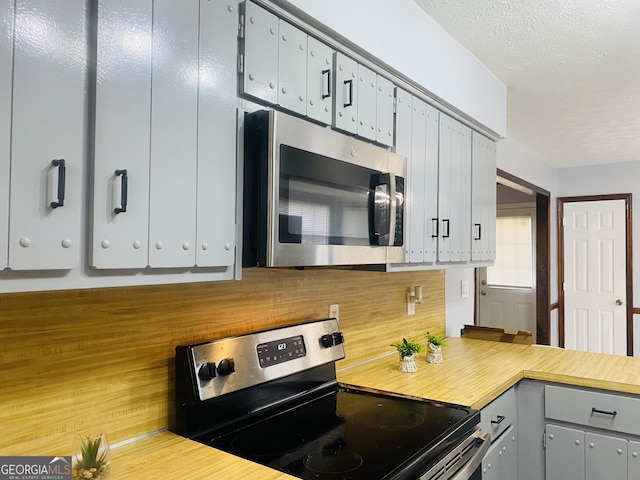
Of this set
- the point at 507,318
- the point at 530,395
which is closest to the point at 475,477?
the point at 530,395

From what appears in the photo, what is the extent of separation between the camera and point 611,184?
494 cm

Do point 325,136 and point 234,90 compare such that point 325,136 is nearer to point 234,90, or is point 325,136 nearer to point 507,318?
point 234,90

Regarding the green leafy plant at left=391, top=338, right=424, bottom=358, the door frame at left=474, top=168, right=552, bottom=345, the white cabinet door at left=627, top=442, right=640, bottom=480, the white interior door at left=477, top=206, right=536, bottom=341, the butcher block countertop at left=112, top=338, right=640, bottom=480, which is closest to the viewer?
the butcher block countertop at left=112, top=338, right=640, bottom=480

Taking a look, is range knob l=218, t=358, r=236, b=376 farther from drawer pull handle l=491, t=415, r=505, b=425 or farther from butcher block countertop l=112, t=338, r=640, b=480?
drawer pull handle l=491, t=415, r=505, b=425

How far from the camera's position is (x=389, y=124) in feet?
5.90

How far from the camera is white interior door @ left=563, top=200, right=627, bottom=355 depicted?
4.89m

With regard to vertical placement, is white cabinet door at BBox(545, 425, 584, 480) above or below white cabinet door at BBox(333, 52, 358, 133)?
below

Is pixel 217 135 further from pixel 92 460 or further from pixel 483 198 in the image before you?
pixel 483 198

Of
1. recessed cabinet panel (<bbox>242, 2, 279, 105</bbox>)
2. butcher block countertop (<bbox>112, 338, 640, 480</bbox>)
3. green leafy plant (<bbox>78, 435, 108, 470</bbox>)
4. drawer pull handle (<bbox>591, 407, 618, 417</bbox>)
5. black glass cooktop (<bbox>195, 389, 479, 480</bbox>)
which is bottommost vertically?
drawer pull handle (<bbox>591, 407, 618, 417</bbox>)

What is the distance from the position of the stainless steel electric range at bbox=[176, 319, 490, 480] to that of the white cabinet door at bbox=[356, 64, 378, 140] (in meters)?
0.73

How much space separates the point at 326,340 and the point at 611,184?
4.45 metres

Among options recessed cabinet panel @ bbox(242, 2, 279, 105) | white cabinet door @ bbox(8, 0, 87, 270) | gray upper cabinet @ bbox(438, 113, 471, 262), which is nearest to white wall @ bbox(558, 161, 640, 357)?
gray upper cabinet @ bbox(438, 113, 471, 262)

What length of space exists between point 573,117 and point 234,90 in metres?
3.05

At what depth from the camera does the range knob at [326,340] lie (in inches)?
70.8
